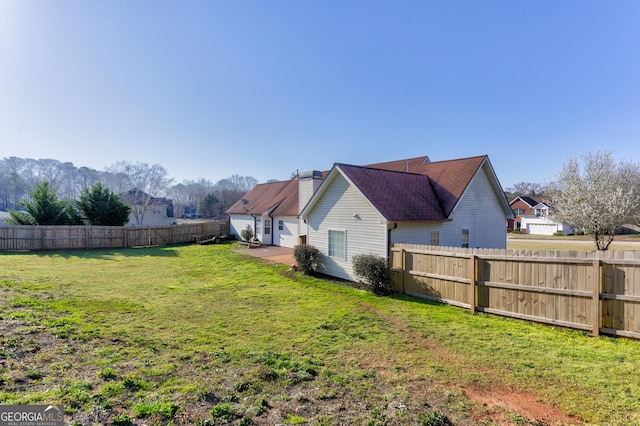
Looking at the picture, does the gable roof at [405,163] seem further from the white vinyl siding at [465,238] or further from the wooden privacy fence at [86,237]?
the wooden privacy fence at [86,237]

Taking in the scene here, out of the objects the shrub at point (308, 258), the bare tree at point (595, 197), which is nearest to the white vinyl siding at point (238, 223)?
the shrub at point (308, 258)

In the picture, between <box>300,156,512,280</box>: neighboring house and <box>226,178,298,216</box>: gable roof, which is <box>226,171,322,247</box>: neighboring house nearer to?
<box>226,178,298,216</box>: gable roof

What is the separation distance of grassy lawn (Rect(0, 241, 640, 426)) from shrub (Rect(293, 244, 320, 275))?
4.26 metres

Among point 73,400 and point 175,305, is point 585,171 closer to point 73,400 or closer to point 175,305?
point 175,305

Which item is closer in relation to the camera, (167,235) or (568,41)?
(568,41)

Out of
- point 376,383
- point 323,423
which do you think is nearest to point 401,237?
point 376,383

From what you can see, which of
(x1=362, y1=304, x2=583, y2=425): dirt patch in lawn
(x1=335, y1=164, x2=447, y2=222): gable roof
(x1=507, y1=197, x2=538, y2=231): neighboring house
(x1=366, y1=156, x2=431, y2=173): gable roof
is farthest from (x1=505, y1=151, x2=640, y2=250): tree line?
(x1=507, y1=197, x2=538, y2=231): neighboring house

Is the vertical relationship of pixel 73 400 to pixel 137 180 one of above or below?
below

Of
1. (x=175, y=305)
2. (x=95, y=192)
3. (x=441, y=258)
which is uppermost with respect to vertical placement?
(x=95, y=192)

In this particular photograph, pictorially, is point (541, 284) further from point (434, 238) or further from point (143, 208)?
point (143, 208)

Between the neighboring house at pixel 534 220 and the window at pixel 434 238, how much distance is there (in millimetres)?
44117

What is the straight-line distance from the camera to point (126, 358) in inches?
208

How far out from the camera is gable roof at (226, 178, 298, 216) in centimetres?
2388

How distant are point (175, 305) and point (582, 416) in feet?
30.8
